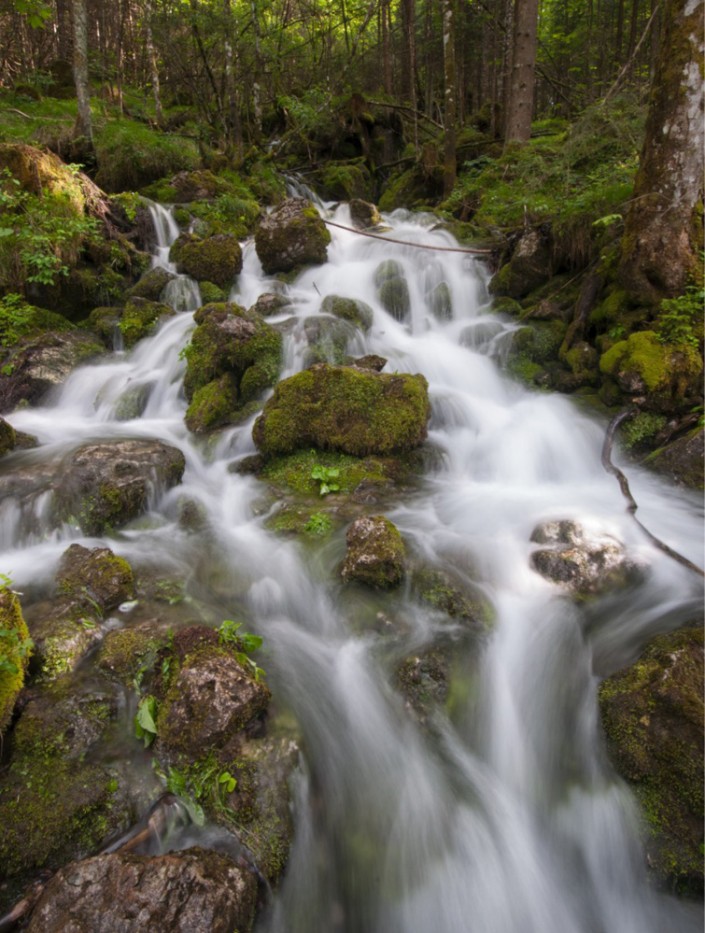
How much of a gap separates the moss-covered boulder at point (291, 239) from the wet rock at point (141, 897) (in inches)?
402

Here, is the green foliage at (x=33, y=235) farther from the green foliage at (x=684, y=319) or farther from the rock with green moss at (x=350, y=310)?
the green foliage at (x=684, y=319)

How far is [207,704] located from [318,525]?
2.36m

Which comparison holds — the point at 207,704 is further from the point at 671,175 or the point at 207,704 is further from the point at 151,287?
the point at 151,287

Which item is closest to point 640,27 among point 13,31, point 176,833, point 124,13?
point 124,13

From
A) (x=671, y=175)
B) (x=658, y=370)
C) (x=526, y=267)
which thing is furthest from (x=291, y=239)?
(x=658, y=370)

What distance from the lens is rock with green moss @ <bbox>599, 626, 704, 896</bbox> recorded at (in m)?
2.44

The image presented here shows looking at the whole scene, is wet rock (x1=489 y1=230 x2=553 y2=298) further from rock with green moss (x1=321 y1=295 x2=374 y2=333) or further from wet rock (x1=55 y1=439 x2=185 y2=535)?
wet rock (x1=55 y1=439 x2=185 y2=535)

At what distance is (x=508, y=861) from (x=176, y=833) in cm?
171

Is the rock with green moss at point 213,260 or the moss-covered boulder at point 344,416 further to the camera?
the rock with green moss at point 213,260

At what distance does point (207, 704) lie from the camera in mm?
2771

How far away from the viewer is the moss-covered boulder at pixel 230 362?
23.1ft

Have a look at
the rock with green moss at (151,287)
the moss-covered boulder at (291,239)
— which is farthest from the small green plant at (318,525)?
the moss-covered boulder at (291,239)

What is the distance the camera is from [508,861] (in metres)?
2.65

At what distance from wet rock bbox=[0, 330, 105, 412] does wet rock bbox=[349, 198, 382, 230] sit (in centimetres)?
788
